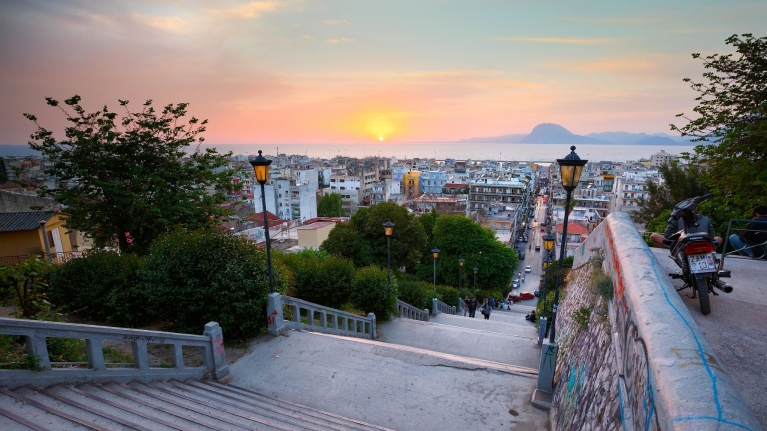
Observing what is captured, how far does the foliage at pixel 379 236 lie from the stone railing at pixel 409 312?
10403mm

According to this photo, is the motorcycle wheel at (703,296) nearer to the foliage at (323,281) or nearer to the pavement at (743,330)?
the pavement at (743,330)

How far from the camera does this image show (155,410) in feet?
14.3

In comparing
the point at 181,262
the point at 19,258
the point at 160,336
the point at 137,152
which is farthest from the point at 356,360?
the point at 19,258

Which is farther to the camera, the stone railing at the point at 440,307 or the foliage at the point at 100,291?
the stone railing at the point at 440,307

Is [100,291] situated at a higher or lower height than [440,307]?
higher

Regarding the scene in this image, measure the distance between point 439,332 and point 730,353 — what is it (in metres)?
8.30

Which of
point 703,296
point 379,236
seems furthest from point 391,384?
point 379,236

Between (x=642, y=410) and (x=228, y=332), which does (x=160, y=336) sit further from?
(x=642, y=410)

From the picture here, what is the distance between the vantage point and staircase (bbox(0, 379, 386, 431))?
12.2 feet

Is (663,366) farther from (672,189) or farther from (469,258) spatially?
(469,258)

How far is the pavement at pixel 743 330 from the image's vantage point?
11.1 ft

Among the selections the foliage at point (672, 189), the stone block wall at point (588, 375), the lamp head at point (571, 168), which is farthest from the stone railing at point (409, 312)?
the foliage at point (672, 189)

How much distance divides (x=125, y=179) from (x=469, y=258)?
2904 centimetres

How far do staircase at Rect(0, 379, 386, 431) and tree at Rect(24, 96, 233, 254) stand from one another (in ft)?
25.3
